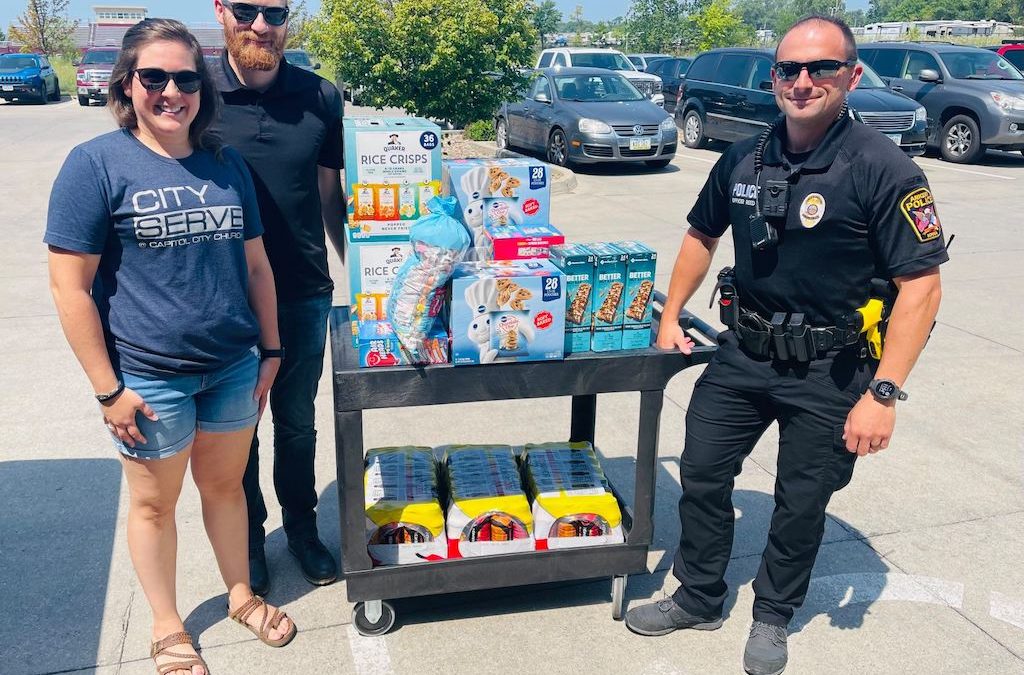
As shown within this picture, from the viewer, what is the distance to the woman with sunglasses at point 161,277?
2424mm

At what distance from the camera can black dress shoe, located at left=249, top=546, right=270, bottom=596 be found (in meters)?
3.38

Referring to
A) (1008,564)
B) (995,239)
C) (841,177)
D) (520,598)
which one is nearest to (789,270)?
(841,177)

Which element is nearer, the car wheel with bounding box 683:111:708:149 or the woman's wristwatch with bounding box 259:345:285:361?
the woman's wristwatch with bounding box 259:345:285:361

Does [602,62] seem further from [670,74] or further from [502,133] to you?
[502,133]

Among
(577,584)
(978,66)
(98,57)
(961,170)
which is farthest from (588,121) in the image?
(98,57)

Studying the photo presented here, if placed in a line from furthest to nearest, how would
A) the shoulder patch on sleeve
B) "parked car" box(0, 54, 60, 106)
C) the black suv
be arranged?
"parked car" box(0, 54, 60, 106) < the black suv < the shoulder patch on sleeve

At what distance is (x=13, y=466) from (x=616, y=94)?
11779mm

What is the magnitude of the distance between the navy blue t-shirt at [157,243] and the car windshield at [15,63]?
27.4 meters

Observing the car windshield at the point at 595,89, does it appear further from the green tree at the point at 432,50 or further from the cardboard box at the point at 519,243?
the cardboard box at the point at 519,243

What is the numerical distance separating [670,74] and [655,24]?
25342 mm

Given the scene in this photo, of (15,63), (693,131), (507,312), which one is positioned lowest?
(693,131)

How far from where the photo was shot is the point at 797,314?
2793mm

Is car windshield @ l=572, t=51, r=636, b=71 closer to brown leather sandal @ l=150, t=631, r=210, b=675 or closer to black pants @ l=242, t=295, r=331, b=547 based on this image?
black pants @ l=242, t=295, r=331, b=547

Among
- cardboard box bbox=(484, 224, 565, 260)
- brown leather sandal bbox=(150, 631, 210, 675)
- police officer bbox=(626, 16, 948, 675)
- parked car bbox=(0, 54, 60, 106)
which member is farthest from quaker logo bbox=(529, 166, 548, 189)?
parked car bbox=(0, 54, 60, 106)
